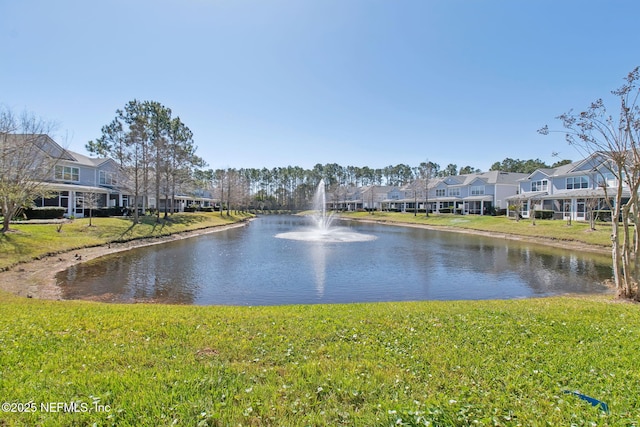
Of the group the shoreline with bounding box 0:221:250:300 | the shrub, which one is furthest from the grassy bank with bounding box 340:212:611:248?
the shrub

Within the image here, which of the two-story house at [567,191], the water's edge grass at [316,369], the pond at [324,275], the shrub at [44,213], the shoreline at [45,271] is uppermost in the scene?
the two-story house at [567,191]

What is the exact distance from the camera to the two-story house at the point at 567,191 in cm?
3678

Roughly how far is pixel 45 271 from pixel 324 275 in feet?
42.9

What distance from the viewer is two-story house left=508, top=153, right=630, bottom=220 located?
121ft

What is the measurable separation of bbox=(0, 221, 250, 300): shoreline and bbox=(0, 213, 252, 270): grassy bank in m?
0.47

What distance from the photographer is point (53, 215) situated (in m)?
29.9

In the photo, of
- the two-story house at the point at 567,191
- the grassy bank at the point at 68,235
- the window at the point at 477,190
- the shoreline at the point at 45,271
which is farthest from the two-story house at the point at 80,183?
the window at the point at 477,190

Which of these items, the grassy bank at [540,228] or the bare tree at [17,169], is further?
the grassy bank at [540,228]

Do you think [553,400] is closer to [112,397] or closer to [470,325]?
[470,325]

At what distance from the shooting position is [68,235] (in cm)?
2338

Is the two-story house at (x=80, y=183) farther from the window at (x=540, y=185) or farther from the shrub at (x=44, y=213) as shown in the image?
the window at (x=540, y=185)

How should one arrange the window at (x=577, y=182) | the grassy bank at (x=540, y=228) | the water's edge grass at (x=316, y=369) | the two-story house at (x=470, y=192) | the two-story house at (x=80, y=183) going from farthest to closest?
the two-story house at (x=470, y=192), the window at (x=577, y=182), the two-story house at (x=80, y=183), the grassy bank at (x=540, y=228), the water's edge grass at (x=316, y=369)

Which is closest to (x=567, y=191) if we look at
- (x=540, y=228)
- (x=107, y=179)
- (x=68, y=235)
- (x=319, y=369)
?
(x=540, y=228)

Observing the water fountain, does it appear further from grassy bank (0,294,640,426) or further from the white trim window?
grassy bank (0,294,640,426)
